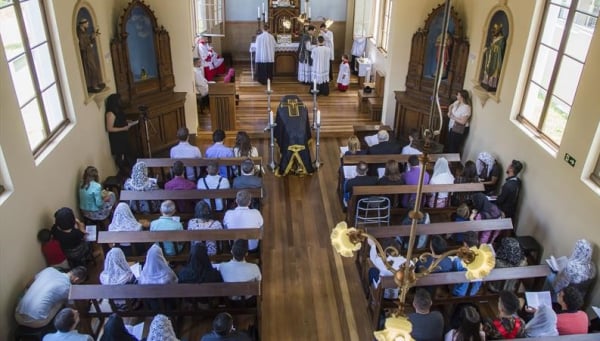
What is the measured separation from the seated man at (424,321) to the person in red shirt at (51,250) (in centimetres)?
400

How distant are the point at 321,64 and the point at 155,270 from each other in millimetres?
8156

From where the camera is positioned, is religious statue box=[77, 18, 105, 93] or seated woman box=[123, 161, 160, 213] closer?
seated woman box=[123, 161, 160, 213]

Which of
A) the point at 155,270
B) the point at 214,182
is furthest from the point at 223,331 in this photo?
the point at 214,182

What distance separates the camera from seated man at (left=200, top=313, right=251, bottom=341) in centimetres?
373

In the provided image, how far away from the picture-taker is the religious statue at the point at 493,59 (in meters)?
7.24

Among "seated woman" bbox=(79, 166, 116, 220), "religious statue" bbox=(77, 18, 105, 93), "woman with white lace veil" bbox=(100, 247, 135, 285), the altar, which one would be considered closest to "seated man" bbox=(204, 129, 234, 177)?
"seated woman" bbox=(79, 166, 116, 220)

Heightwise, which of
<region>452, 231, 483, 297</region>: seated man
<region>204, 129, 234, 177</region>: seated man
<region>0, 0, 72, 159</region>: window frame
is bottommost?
<region>452, 231, 483, 297</region>: seated man

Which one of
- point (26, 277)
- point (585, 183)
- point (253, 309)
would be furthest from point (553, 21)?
point (26, 277)

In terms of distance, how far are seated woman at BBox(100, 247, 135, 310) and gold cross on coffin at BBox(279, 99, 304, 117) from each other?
465 cm

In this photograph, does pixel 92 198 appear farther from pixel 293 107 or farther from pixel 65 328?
pixel 293 107

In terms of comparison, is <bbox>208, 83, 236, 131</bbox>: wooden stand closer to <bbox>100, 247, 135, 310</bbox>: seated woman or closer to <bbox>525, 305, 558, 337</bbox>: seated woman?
<bbox>100, 247, 135, 310</bbox>: seated woman

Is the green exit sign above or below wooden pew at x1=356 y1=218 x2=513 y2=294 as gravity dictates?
above

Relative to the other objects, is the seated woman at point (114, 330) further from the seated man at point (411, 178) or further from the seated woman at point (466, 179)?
the seated woman at point (466, 179)

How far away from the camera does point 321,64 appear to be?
38.3 ft
